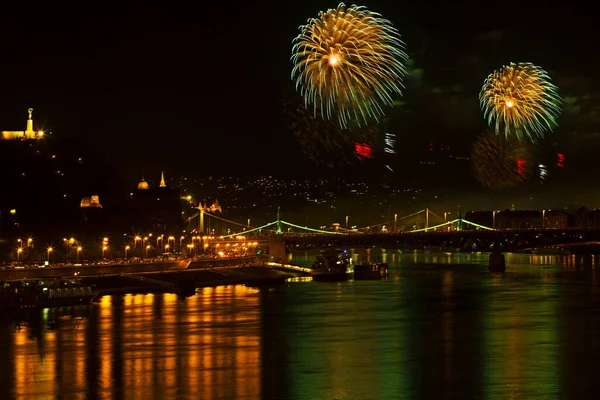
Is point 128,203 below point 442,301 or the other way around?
the other way around

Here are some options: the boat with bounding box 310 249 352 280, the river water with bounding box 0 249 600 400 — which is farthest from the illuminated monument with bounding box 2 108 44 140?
the river water with bounding box 0 249 600 400

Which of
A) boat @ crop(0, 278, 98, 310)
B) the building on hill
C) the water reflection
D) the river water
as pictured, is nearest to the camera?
the water reflection

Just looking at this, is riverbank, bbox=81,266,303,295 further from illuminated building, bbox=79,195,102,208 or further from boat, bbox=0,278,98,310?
illuminated building, bbox=79,195,102,208

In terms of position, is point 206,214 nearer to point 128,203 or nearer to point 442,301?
point 128,203

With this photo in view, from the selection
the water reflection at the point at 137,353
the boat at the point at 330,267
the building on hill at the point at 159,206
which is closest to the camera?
the water reflection at the point at 137,353

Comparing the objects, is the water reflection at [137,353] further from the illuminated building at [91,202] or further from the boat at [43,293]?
the illuminated building at [91,202]

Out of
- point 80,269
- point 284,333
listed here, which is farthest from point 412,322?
point 80,269

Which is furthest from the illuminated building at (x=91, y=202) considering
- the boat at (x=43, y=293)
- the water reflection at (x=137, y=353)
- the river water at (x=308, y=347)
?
the water reflection at (x=137, y=353)
